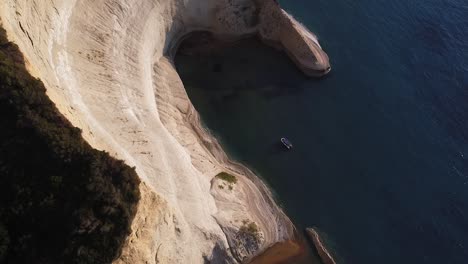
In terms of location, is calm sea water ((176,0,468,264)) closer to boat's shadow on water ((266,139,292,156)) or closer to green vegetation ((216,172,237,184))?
boat's shadow on water ((266,139,292,156))

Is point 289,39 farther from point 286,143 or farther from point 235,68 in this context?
point 286,143

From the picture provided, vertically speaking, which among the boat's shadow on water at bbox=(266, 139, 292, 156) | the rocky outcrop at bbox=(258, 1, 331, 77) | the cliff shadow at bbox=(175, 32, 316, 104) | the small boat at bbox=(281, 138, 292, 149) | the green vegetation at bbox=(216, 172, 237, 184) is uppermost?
the rocky outcrop at bbox=(258, 1, 331, 77)

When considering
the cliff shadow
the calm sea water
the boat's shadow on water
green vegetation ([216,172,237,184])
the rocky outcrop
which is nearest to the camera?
green vegetation ([216,172,237,184])

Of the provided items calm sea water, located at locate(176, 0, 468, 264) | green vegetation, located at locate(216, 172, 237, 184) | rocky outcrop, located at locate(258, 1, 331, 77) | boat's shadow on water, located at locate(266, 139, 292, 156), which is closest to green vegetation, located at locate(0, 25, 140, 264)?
green vegetation, located at locate(216, 172, 237, 184)

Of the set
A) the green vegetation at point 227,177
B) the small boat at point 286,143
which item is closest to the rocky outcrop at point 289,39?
the small boat at point 286,143

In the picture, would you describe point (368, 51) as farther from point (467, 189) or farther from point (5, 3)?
point (5, 3)

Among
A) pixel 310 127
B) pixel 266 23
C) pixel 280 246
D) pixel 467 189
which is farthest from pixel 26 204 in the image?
pixel 467 189

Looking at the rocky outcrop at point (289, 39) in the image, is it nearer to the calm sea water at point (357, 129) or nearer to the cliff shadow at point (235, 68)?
the cliff shadow at point (235, 68)
